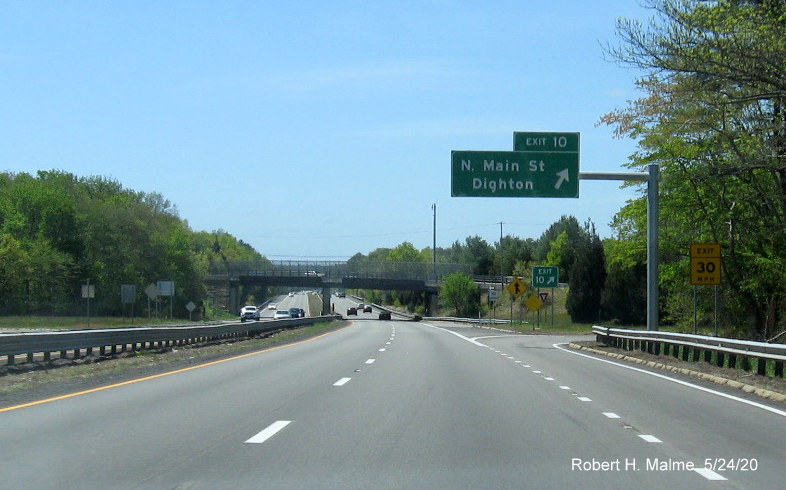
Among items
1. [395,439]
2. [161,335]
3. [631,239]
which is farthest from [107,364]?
[631,239]

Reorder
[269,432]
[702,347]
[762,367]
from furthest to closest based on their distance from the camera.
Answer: [702,347] < [762,367] < [269,432]

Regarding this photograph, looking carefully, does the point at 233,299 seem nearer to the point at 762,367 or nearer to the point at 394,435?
the point at 762,367

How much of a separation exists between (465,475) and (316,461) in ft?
5.13

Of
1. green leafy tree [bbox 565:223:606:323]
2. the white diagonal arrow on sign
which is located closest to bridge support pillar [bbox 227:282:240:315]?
green leafy tree [bbox 565:223:606:323]

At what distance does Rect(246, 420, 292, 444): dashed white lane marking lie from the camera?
10.2m

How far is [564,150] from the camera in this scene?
96.8ft

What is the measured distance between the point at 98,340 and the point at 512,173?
13901 mm

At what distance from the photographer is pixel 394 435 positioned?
35.1 feet

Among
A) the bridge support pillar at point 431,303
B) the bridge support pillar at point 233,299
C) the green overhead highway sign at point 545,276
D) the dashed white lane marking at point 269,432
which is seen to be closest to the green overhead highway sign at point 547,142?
the dashed white lane marking at point 269,432

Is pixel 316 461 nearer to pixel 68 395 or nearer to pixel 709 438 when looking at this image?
pixel 709 438

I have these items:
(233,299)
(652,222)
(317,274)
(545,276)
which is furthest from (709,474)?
(233,299)

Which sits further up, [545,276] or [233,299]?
[545,276]

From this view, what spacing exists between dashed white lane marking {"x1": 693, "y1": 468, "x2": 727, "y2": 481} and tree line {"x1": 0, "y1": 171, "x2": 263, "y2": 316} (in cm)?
6977

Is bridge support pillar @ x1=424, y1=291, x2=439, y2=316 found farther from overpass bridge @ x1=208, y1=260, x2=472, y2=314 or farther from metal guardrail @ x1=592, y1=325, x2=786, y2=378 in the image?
metal guardrail @ x1=592, y1=325, x2=786, y2=378
